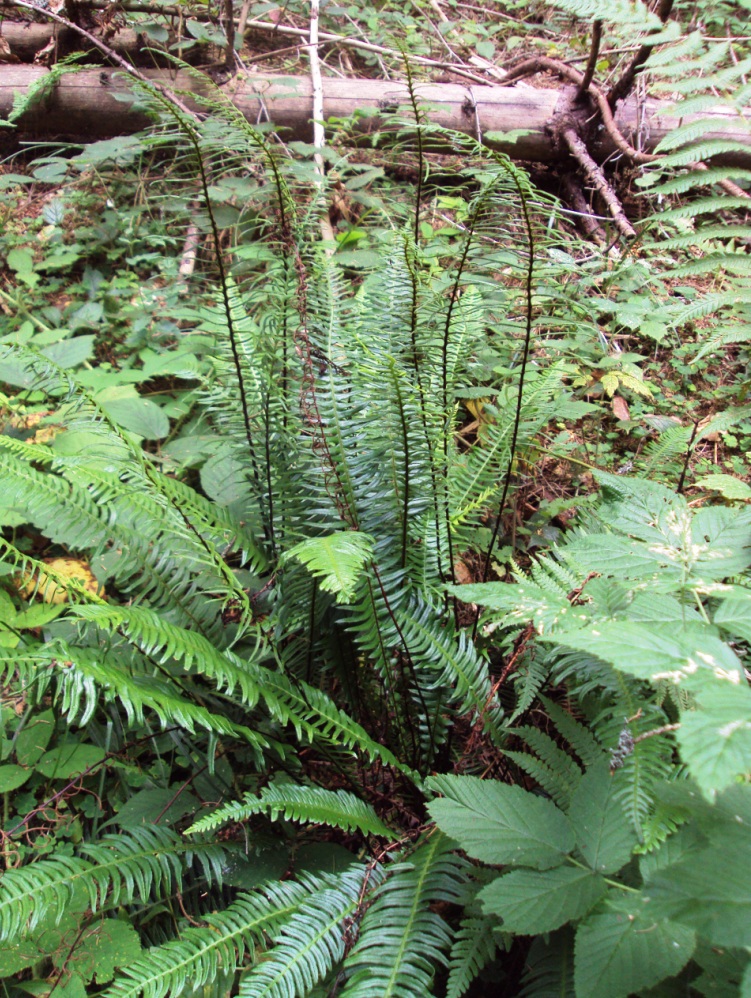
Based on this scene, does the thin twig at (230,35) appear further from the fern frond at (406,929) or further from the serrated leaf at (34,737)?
the fern frond at (406,929)

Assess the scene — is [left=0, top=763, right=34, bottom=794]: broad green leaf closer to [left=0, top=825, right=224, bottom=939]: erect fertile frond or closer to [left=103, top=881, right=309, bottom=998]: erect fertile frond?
[left=0, top=825, right=224, bottom=939]: erect fertile frond

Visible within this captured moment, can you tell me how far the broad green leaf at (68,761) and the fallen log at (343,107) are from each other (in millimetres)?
3317

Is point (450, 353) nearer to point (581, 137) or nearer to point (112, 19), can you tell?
point (581, 137)

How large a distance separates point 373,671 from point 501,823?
2.19 ft

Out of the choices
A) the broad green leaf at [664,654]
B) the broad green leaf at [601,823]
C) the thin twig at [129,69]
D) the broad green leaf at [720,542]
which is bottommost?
the broad green leaf at [601,823]

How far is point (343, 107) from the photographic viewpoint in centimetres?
377

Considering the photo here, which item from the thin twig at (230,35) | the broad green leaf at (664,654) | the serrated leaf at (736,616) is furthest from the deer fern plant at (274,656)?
the thin twig at (230,35)

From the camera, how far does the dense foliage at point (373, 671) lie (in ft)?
3.20

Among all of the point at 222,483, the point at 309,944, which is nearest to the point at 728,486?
the point at 222,483

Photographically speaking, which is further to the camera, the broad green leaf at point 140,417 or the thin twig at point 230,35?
the thin twig at point 230,35

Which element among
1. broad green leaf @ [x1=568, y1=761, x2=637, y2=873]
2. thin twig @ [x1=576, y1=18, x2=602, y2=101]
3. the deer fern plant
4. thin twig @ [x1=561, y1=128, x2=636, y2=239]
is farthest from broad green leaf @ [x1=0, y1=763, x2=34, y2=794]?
thin twig @ [x1=576, y1=18, x2=602, y2=101]

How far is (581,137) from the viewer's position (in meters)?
3.64

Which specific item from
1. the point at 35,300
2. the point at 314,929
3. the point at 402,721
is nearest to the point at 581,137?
the point at 35,300

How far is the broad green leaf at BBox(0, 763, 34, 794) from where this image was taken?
163 cm
